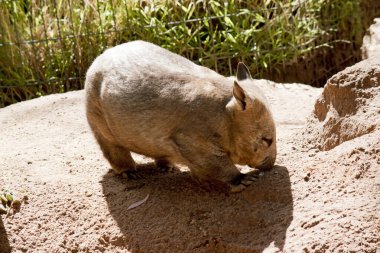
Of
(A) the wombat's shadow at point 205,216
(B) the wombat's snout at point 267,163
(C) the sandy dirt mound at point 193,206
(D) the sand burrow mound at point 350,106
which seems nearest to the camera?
(C) the sandy dirt mound at point 193,206

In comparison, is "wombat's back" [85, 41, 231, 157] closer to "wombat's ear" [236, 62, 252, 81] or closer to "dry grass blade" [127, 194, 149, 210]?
"wombat's ear" [236, 62, 252, 81]

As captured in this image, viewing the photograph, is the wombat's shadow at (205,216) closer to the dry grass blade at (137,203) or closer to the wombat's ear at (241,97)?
the dry grass blade at (137,203)

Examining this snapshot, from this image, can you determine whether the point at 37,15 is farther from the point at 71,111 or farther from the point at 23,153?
the point at 23,153

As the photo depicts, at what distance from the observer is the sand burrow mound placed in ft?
13.4

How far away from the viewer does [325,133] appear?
4363 mm

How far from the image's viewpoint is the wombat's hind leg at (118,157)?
4.55 metres

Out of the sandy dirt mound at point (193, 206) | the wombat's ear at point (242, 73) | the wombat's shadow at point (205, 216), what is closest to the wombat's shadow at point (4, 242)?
the sandy dirt mound at point (193, 206)

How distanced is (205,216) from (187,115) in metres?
0.55

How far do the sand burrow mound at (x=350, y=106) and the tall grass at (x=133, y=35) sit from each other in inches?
106

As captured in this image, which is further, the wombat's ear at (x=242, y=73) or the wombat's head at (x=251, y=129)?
the wombat's ear at (x=242, y=73)

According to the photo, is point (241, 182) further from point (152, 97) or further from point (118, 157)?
point (118, 157)

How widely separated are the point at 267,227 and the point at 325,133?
828 millimetres

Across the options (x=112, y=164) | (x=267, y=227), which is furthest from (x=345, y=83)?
(x=112, y=164)

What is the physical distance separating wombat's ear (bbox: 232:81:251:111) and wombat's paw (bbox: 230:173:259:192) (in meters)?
0.38
